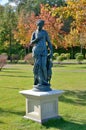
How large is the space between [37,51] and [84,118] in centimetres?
230

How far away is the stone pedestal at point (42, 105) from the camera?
8859 millimetres

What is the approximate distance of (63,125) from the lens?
8.90 metres

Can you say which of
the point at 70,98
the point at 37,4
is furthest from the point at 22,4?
the point at 70,98

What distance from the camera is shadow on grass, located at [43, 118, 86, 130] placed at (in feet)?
28.4

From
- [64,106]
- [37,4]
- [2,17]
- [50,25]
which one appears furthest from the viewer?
[37,4]

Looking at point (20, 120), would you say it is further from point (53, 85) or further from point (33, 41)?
point (53, 85)

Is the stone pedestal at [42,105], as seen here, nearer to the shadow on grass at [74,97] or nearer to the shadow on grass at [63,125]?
the shadow on grass at [63,125]

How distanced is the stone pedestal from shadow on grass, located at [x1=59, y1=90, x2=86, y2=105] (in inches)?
110

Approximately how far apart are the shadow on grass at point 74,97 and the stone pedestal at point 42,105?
2797 millimetres

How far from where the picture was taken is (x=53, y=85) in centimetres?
1689

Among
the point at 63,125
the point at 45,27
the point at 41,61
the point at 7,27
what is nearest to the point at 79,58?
the point at 45,27

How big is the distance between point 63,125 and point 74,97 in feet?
14.3

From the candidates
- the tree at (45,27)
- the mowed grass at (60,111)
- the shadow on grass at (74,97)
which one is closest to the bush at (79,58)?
the tree at (45,27)

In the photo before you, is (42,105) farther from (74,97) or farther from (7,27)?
(7,27)
